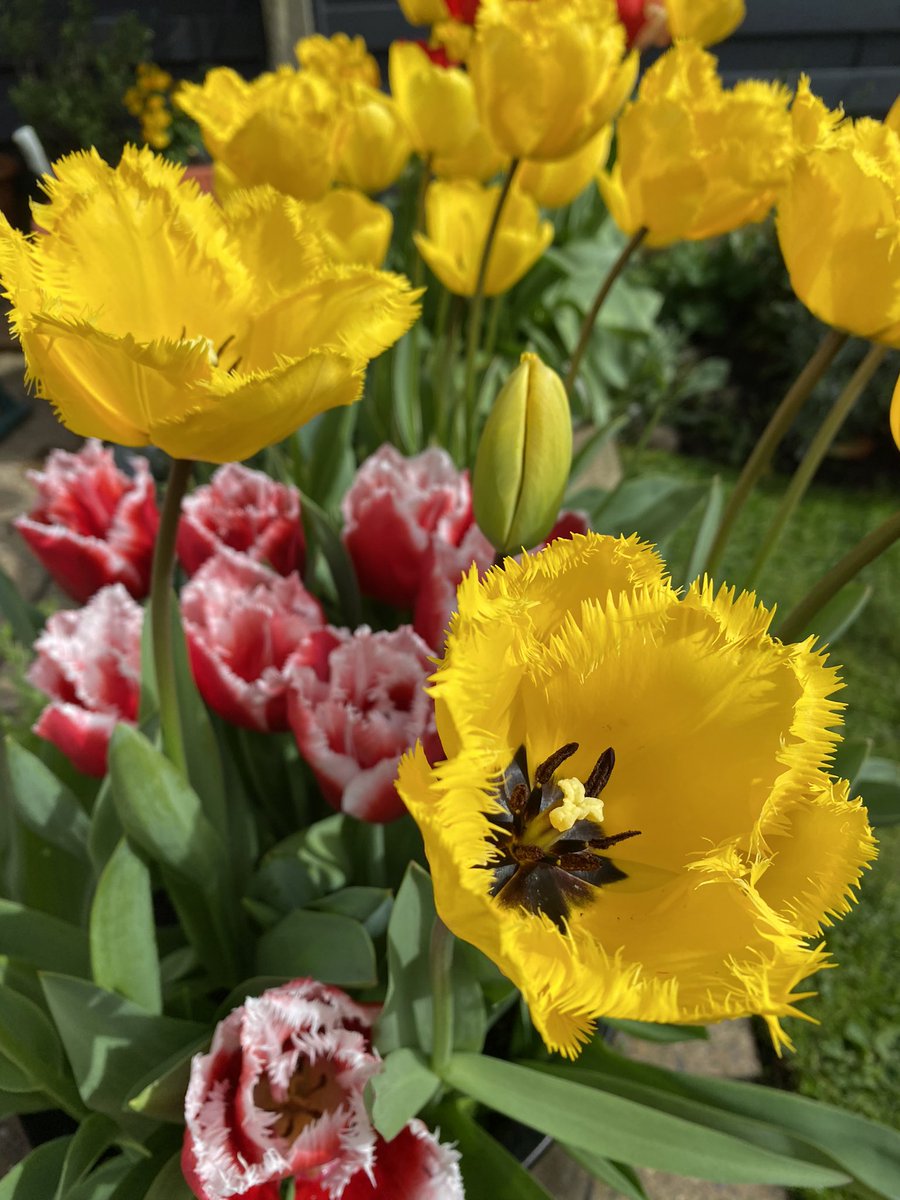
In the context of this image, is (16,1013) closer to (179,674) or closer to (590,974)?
(179,674)

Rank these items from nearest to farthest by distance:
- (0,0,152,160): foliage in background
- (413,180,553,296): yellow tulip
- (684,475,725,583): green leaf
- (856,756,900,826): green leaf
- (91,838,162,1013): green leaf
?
(91,838,162,1013): green leaf
(856,756,900,826): green leaf
(684,475,725,583): green leaf
(413,180,553,296): yellow tulip
(0,0,152,160): foliage in background

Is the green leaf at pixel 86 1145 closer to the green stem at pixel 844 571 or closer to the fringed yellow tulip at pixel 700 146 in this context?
the green stem at pixel 844 571

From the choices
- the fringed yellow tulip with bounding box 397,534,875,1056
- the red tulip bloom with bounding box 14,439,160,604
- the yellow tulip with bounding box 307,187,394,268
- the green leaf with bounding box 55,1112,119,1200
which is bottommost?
the green leaf with bounding box 55,1112,119,1200

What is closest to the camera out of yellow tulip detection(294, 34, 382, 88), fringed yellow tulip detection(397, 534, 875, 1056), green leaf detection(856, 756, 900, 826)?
fringed yellow tulip detection(397, 534, 875, 1056)

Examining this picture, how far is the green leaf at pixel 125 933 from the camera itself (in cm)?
48

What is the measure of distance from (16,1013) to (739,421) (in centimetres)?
200

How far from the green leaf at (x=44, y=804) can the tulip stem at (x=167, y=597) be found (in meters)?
0.10

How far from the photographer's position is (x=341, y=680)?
527mm

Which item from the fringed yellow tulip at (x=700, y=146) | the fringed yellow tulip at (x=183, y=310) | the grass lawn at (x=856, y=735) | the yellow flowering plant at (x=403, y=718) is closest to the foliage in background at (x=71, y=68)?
the grass lawn at (x=856, y=735)

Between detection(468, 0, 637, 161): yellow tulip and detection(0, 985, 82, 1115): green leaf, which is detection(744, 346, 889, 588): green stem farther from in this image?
detection(0, 985, 82, 1115): green leaf

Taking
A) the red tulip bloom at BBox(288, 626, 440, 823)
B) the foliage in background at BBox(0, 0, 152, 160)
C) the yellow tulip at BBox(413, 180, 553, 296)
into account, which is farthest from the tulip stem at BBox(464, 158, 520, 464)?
the foliage in background at BBox(0, 0, 152, 160)

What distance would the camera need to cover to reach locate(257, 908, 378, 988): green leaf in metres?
0.49

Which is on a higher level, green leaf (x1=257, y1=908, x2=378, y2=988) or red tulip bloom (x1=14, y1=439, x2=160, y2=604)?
red tulip bloom (x1=14, y1=439, x2=160, y2=604)

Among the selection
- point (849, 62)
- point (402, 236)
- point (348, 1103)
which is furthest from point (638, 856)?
point (849, 62)
